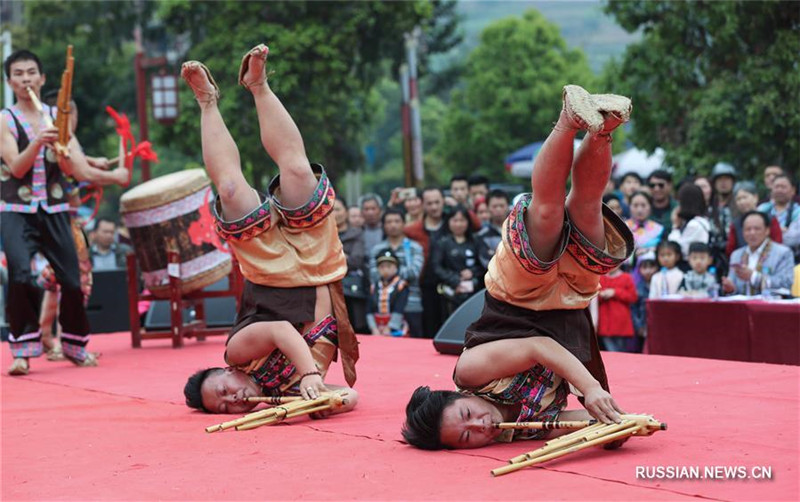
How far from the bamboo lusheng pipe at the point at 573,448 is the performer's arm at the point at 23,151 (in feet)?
11.7

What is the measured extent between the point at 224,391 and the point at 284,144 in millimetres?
951

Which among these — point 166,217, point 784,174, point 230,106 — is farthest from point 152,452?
point 230,106

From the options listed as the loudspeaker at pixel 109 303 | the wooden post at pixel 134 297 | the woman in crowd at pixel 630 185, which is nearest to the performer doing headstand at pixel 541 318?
the wooden post at pixel 134 297

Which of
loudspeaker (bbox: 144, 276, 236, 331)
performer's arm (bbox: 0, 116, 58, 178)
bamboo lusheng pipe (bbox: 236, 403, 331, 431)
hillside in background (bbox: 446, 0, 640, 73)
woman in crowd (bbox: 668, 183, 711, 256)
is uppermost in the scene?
hillside in background (bbox: 446, 0, 640, 73)

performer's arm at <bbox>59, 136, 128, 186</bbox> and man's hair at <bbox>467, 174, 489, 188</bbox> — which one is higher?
performer's arm at <bbox>59, 136, 128, 186</bbox>

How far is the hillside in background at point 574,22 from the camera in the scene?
125 m

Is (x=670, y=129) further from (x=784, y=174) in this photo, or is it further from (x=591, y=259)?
(x=591, y=259)

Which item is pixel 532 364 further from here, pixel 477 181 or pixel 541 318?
pixel 477 181

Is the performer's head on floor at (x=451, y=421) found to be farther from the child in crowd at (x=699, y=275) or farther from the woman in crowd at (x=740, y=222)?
the woman in crowd at (x=740, y=222)

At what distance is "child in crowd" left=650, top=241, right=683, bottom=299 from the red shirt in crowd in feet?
0.57

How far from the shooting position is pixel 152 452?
3.70 metres

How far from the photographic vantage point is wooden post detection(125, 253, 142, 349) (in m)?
7.18

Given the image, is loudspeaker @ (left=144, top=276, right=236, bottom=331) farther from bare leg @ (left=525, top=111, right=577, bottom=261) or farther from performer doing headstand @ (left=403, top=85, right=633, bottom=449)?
bare leg @ (left=525, top=111, right=577, bottom=261)

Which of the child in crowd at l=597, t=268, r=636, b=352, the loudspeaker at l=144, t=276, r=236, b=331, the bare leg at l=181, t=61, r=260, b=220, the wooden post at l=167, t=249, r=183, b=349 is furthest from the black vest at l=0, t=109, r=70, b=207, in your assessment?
the child in crowd at l=597, t=268, r=636, b=352
